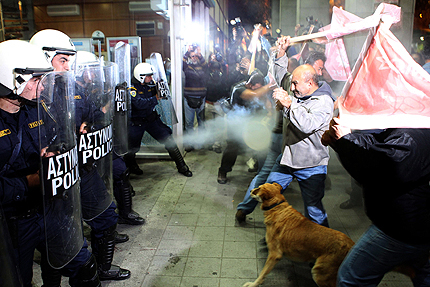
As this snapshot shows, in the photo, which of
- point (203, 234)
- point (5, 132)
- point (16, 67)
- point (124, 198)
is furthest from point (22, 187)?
point (203, 234)

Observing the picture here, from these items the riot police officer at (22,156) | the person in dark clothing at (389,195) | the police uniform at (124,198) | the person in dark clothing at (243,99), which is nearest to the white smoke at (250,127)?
the person in dark clothing at (243,99)

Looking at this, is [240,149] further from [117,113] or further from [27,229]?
[27,229]

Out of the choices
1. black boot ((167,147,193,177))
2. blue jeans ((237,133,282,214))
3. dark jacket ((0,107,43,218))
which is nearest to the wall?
black boot ((167,147,193,177))

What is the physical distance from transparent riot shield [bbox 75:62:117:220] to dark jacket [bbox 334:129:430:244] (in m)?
1.89

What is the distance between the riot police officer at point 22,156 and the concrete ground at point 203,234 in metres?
1.26

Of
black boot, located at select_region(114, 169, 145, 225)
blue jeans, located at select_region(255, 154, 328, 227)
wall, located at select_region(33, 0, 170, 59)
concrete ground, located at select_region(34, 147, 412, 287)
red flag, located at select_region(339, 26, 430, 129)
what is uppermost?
wall, located at select_region(33, 0, 170, 59)

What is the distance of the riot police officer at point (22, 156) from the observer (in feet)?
6.40

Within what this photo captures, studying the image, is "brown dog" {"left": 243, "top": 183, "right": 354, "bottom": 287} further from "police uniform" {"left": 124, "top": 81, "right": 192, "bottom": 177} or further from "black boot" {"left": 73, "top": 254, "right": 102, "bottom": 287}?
"police uniform" {"left": 124, "top": 81, "right": 192, "bottom": 177}

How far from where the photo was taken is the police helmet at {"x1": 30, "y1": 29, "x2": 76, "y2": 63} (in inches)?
121

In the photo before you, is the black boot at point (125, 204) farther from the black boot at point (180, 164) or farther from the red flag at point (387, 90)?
the red flag at point (387, 90)

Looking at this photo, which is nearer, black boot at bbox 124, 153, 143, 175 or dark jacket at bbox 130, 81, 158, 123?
dark jacket at bbox 130, 81, 158, 123

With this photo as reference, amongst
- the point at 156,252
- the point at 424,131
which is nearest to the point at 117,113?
the point at 156,252

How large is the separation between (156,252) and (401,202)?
8.34 feet

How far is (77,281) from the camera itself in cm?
234
